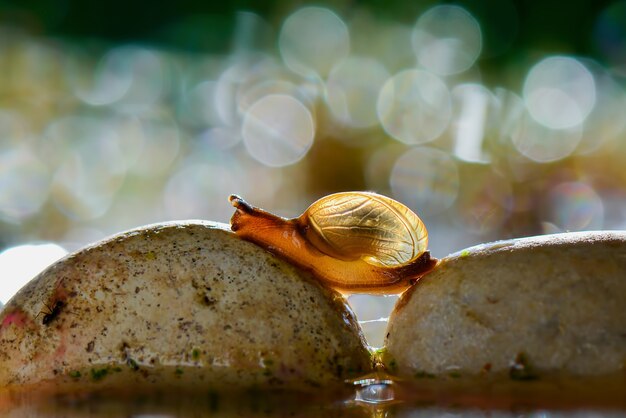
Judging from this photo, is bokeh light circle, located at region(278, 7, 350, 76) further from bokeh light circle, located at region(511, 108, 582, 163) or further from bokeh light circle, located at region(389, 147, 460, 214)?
bokeh light circle, located at region(511, 108, 582, 163)

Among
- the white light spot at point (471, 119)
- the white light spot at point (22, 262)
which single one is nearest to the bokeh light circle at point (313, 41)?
the white light spot at point (471, 119)

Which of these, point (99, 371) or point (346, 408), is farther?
point (99, 371)

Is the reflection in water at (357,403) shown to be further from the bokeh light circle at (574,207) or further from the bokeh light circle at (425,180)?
the bokeh light circle at (425,180)

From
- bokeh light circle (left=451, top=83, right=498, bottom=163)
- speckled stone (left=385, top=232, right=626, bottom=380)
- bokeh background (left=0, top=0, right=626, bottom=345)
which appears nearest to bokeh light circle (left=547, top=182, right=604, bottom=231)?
bokeh background (left=0, top=0, right=626, bottom=345)

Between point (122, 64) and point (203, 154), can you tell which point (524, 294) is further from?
point (122, 64)

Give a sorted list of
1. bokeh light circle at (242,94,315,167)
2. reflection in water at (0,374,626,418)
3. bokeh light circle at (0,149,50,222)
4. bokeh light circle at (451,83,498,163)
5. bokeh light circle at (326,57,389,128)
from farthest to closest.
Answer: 1. bokeh light circle at (326,57,389,128)
2. bokeh light circle at (242,94,315,167)
3. bokeh light circle at (0,149,50,222)
4. bokeh light circle at (451,83,498,163)
5. reflection in water at (0,374,626,418)

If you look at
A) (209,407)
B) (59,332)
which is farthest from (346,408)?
(59,332)
